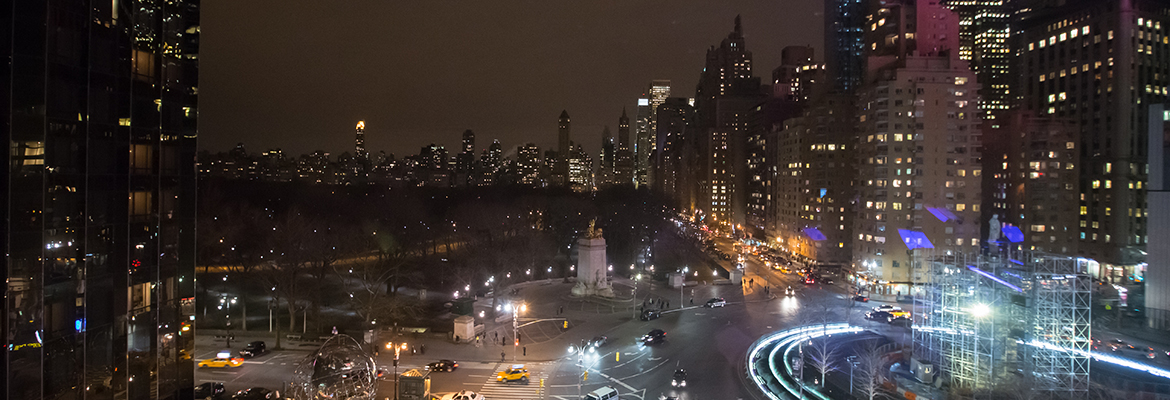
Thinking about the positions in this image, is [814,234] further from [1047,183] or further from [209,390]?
[209,390]

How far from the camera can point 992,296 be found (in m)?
27.8

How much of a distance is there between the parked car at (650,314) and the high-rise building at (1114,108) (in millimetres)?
55412

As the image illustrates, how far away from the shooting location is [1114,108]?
68.9m

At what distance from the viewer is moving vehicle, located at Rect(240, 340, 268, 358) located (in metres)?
32.8

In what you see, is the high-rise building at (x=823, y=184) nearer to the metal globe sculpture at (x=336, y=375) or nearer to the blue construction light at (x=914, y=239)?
the blue construction light at (x=914, y=239)

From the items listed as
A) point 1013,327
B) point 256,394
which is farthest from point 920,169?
point 256,394

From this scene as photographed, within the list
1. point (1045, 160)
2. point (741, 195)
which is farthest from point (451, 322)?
point (741, 195)

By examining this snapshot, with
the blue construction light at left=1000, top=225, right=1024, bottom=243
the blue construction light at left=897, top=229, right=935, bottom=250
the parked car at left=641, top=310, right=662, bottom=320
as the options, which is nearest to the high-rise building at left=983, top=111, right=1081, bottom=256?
the blue construction light at left=1000, top=225, right=1024, bottom=243

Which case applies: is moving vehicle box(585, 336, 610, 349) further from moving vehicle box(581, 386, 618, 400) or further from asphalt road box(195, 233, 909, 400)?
moving vehicle box(581, 386, 618, 400)

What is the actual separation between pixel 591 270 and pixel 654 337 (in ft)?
48.7

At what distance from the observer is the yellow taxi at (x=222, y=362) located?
101ft

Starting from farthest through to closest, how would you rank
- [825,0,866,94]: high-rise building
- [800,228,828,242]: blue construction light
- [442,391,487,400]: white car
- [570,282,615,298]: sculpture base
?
[825,0,866,94]: high-rise building, [800,228,828,242]: blue construction light, [570,282,615,298]: sculpture base, [442,391,487,400]: white car

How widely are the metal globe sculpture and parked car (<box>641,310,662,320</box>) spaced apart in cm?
2587

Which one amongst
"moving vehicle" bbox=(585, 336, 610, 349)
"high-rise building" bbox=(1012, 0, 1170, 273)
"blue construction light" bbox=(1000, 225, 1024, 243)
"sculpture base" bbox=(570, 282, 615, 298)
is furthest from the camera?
"blue construction light" bbox=(1000, 225, 1024, 243)
